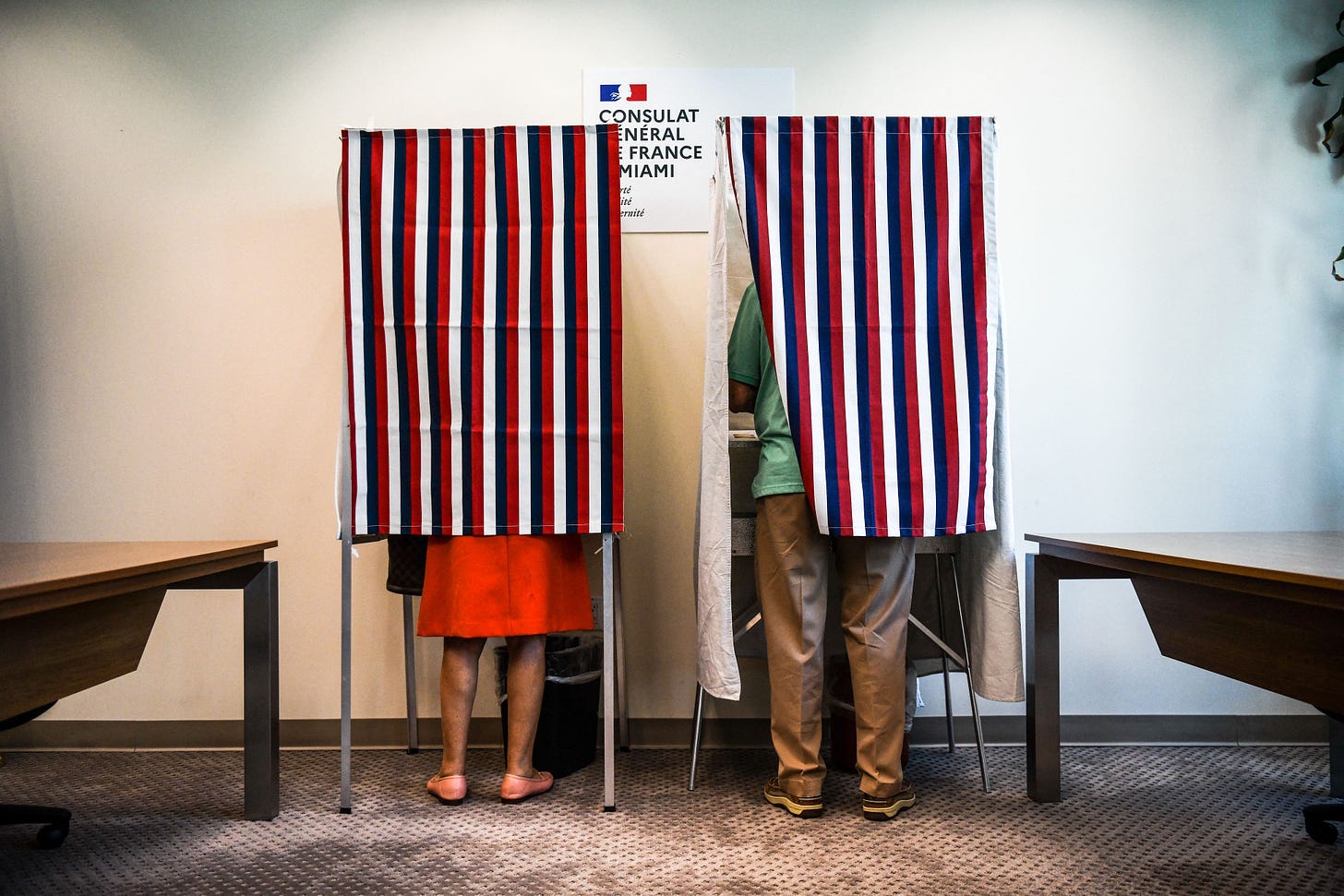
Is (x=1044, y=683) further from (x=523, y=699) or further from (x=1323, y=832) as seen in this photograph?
(x=523, y=699)

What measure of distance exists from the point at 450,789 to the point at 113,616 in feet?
3.15

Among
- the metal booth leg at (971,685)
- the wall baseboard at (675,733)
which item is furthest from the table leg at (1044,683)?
the wall baseboard at (675,733)

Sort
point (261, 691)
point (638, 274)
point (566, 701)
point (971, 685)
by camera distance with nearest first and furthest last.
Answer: point (261, 691) → point (971, 685) → point (566, 701) → point (638, 274)

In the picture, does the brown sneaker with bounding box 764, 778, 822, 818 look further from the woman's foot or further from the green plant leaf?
the green plant leaf

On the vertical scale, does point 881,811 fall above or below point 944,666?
below

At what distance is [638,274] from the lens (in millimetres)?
2729

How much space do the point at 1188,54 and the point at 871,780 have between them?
2.56 m

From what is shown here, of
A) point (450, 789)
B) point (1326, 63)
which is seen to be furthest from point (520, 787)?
point (1326, 63)

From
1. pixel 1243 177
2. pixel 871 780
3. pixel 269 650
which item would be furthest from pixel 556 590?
pixel 1243 177

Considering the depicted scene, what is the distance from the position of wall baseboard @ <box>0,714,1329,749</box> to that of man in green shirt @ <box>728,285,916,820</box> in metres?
0.61

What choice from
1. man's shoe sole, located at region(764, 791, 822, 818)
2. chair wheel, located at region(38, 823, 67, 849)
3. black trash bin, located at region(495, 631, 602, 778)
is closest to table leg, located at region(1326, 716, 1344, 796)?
man's shoe sole, located at region(764, 791, 822, 818)

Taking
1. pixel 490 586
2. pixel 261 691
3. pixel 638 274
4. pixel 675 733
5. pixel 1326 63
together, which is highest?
pixel 1326 63

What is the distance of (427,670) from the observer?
2.72 metres

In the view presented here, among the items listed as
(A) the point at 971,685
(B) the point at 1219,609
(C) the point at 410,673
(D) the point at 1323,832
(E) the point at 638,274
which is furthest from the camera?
(E) the point at 638,274
